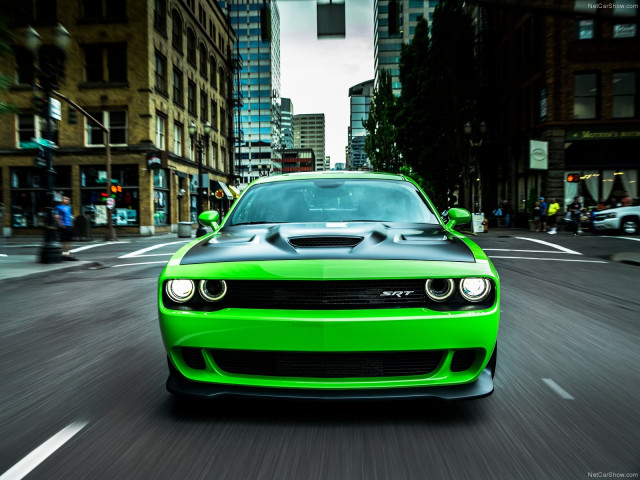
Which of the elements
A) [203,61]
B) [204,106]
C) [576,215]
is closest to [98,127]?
[204,106]

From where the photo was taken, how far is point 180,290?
271 centimetres

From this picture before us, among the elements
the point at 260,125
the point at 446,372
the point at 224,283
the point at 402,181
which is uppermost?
the point at 260,125

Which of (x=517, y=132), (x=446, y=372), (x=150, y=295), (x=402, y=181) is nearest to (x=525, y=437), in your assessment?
(x=446, y=372)

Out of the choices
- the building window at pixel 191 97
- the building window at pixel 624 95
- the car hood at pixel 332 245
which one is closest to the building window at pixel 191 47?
the building window at pixel 191 97

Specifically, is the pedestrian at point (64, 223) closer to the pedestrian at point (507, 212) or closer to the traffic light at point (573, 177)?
the traffic light at point (573, 177)

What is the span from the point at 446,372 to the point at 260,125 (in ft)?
393

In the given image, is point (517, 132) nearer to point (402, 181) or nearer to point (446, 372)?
point (402, 181)

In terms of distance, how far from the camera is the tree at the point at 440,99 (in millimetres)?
28359

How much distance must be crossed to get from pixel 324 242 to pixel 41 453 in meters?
1.78

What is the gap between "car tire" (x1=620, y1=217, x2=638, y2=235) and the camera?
19.5m

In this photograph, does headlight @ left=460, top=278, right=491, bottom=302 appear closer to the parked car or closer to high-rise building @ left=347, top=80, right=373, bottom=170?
the parked car

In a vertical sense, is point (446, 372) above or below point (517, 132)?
below

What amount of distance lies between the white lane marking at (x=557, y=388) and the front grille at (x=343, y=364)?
1.18 meters

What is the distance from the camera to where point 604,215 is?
2030cm
